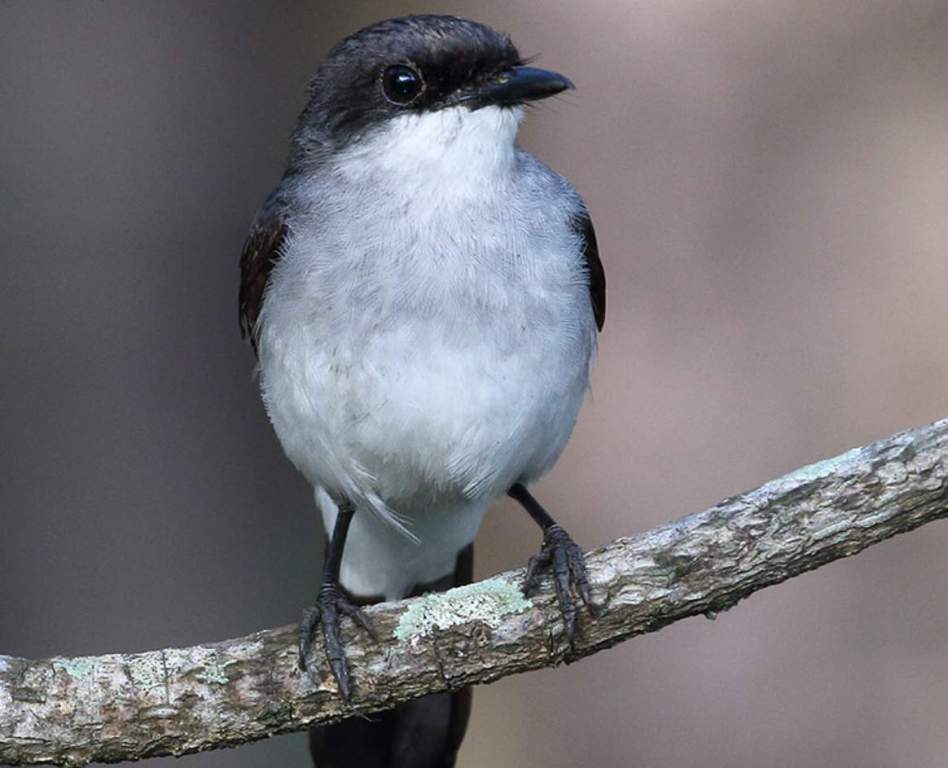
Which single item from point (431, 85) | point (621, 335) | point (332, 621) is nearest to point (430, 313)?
point (431, 85)

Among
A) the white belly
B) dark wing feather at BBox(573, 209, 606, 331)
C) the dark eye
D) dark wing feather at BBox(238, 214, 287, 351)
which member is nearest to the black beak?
the dark eye

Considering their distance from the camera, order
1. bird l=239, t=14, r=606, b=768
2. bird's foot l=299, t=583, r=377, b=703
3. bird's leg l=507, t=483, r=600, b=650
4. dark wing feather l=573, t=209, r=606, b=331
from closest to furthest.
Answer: bird's leg l=507, t=483, r=600, b=650 < bird's foot l=299, t=583, r=377, b=703 < bird l=239, t=14, r=606, b=768 < dark wing feather l=573, t=209, r=606, b=331

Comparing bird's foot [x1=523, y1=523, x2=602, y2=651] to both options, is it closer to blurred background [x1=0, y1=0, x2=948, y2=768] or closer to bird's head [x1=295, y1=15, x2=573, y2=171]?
bird's head [x1=295, y1=15, x2=573, y2=171]

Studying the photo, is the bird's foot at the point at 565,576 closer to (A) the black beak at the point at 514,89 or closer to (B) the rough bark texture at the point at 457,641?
(B) the rough bark texture at the point at 457,641

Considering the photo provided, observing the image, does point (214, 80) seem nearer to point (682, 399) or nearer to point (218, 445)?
point (218, 445)

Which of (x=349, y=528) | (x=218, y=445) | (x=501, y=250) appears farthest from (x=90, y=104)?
(x=501, y=250)

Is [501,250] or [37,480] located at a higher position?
[37,480]

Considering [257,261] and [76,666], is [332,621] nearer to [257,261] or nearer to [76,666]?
[76,666]
